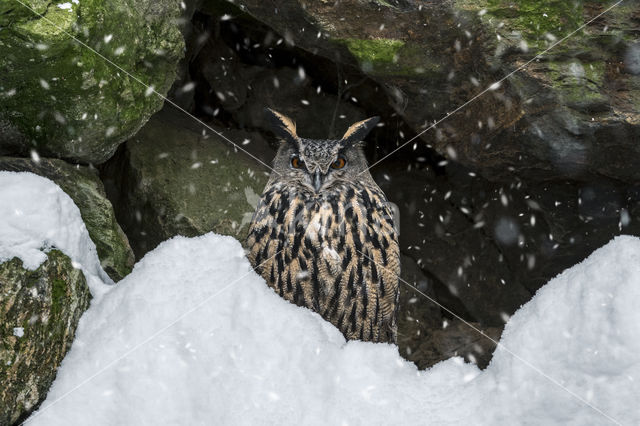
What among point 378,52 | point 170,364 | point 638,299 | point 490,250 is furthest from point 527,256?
point 170,364

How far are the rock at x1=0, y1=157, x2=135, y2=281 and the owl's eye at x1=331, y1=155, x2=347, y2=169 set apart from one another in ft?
3.44

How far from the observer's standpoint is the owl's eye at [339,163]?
9.66 ft

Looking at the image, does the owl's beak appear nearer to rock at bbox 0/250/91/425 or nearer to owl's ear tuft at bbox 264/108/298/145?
owl's ear tuft at bbox 264/108/298/145

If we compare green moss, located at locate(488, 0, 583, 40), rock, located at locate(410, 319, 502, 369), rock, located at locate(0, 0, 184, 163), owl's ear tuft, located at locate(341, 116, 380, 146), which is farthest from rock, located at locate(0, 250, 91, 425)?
green moss, located at locate(488, 0, 583, 40)

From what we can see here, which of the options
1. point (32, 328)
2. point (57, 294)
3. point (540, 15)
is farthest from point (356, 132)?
point (32, 328)

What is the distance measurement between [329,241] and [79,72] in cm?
127

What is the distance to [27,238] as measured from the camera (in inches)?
80.6

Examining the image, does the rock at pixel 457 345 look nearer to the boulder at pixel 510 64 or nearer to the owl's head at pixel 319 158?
the boulder at pixel 510 64

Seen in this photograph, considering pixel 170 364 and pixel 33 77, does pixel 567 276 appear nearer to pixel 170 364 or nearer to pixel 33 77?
pixel 170 364

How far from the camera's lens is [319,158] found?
2.87 meters

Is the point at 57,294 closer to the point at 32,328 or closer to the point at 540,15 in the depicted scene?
the point at 32,328

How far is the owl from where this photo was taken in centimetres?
284

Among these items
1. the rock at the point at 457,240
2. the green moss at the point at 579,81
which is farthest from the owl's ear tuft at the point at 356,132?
the rock at the point at 457,240

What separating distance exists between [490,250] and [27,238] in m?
3.13
